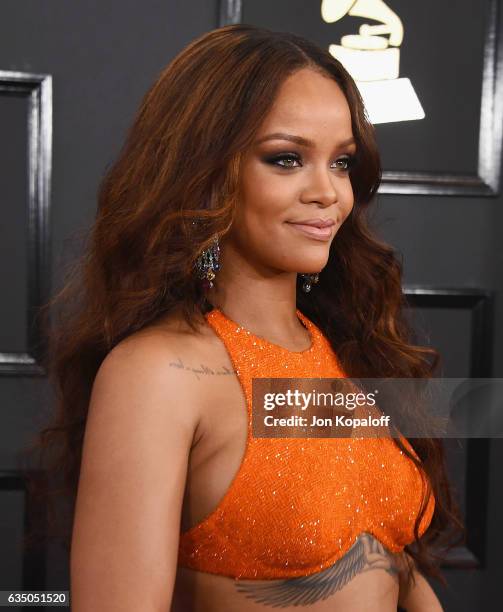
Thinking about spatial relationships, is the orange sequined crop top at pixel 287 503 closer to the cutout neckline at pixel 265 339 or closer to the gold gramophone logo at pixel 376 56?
the cutout neckline at pixel 265 339

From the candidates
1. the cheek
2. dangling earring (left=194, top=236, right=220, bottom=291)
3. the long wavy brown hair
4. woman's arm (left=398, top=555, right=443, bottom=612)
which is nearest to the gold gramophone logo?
the long wavy brown hair

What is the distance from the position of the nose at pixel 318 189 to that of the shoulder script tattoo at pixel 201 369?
217 mm

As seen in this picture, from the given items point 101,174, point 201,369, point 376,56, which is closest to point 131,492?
point 201,369

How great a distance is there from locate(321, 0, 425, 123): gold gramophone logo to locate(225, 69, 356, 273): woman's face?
18.8 inches

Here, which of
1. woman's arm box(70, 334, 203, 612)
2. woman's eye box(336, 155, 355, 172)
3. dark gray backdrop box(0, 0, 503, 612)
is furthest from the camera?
dark gray backdrop box(0, 0, 503, 612)

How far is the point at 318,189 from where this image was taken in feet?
3.40

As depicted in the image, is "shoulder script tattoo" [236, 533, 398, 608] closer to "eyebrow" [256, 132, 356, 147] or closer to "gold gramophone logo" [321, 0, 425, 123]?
"eyebrow" [256, 132, 356, 147]

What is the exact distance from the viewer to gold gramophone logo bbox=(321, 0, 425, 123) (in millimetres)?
1523

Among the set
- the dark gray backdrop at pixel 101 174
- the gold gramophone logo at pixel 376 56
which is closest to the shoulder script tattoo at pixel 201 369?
the dark gray backdrop at pixel 101 174

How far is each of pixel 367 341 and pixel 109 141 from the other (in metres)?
0.56

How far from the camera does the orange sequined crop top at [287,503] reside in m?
0.98

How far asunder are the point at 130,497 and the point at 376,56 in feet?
3.14

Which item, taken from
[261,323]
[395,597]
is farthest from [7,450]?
[395,597]

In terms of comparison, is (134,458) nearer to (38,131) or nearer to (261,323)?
(261,323)
